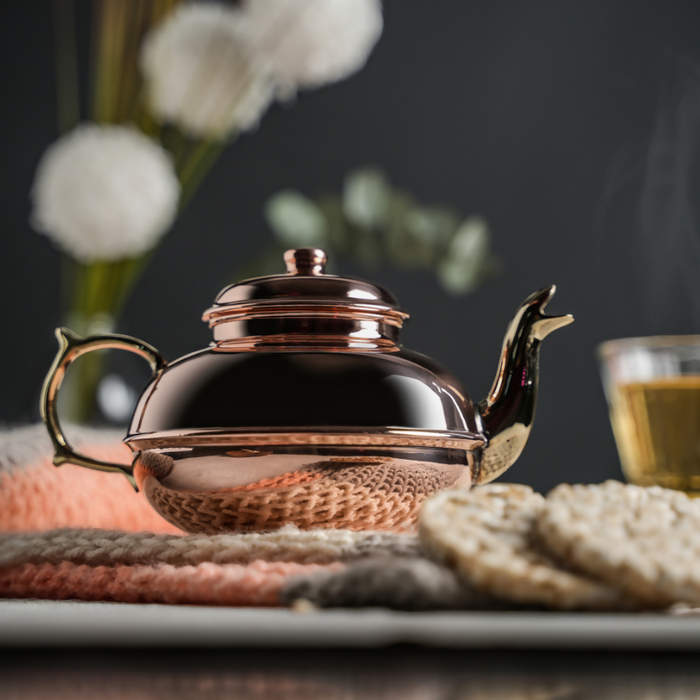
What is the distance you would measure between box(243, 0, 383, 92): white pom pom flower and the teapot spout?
0.69 m

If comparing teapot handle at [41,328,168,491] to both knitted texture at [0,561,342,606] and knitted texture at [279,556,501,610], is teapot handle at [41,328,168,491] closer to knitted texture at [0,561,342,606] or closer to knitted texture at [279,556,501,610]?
knitted texture at [0,561,342,606]

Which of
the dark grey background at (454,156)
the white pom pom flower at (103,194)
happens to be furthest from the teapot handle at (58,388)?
the dark grey background at (454,156)

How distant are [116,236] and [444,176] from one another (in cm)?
72

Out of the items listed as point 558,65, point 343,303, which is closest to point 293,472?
point 343,303

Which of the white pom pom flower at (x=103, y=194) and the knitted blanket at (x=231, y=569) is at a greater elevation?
the white pom pom flower at (x=103, y=194)

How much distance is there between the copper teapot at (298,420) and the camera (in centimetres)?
46

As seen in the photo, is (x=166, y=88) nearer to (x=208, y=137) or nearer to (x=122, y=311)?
(x=208, y=137)

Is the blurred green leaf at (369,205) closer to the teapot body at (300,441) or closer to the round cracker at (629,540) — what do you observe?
the teapot body at (300,441)

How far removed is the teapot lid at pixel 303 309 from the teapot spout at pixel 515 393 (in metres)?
0.09

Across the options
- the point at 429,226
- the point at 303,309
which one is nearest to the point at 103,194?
the point at 429,226

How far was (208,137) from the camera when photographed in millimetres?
1250


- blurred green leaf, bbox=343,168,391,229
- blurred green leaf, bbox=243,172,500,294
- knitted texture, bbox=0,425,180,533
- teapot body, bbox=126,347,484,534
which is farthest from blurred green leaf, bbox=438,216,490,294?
teapot body, bbox=126,347,484,534

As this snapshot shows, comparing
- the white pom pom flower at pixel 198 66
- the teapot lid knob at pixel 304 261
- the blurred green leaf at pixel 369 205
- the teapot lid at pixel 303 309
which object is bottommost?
the teapot lid at pixel 303 309

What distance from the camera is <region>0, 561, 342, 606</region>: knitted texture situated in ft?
1.14
